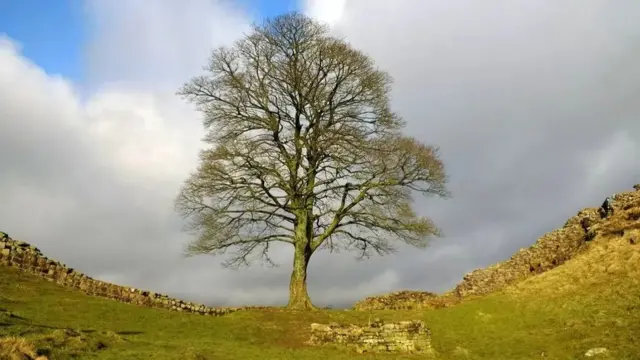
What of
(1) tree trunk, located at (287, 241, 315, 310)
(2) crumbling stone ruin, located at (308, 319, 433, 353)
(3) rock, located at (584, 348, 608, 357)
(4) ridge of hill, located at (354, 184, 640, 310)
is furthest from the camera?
(4) ridge of hill, located at (354, 184, 640, 310)

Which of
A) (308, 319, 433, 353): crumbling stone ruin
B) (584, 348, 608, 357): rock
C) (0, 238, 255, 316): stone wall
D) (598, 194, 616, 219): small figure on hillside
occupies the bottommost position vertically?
(584, 348, 608, 357): rock

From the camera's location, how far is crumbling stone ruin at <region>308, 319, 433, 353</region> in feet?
67.7

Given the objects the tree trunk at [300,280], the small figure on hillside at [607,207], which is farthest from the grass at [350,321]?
the small figure on hillside at [607,207]

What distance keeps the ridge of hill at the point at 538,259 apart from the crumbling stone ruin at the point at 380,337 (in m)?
10.6

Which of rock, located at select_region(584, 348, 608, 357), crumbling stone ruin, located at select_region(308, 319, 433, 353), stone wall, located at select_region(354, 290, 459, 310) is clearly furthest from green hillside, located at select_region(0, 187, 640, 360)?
stone wall, located at select_region(354, 290, 459, 310)

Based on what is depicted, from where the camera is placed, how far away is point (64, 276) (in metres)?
26.1

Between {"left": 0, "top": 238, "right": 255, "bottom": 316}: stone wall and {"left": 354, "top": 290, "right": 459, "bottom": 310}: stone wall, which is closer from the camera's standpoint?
{"left": 0, "top": 238, "right": 255, "bottom": 316}: stone wall

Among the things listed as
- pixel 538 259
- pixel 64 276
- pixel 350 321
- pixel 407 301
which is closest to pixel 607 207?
pixel 538 259

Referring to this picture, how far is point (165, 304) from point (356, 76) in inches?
617

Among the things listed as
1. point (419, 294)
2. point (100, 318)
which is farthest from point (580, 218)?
point (100, 318)

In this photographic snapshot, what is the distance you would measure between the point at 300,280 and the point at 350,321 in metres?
3.71

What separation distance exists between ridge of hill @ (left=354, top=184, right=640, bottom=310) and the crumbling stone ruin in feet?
34.7

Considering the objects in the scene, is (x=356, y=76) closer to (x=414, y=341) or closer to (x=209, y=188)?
(x=209, y=188)

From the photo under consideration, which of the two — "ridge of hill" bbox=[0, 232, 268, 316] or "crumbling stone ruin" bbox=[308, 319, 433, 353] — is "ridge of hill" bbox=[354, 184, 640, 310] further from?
"ridge of hill" bbox=[0, 232, 268, 316]
